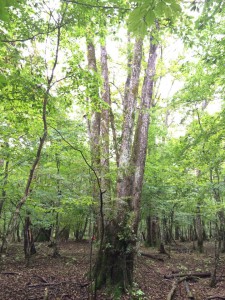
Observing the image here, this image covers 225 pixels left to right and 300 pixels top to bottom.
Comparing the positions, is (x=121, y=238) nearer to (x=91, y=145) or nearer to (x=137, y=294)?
(x=137, y=294)

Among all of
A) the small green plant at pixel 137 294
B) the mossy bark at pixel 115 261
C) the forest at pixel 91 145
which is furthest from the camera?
the mossy bark at pixel 115 261

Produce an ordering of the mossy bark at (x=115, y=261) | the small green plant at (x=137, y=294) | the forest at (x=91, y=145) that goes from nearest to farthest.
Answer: the forest at (x=91, y=145) → the small green plant at (x=137, y=294) → the mossy bark at (x=115, y=261)

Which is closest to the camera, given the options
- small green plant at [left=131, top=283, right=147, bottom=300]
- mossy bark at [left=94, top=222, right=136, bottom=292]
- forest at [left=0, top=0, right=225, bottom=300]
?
forest at [left=0, top=0, right=225, bottom=300]

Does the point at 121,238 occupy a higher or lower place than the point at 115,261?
higher

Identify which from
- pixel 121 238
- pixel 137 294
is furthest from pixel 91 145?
pixel 137 294

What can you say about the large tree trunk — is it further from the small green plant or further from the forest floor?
the forest floor

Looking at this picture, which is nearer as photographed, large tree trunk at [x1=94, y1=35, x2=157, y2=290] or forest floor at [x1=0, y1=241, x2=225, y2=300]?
forest floor at [x1=0, y1=241, x2=225, y2=300]

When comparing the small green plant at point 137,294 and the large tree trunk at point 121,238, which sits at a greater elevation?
the large tree trunk at point 121,238

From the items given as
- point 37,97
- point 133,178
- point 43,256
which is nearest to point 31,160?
point 133,178

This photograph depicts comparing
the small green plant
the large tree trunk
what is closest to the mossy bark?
the large tree trunk

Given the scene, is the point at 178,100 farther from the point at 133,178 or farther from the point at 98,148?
the point at 98,148

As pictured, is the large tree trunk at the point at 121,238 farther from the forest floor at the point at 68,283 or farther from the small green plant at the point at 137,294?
the forest floor at the point at 68,283

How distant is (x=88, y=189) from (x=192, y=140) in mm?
3369

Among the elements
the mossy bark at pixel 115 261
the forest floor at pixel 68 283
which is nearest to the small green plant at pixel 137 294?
the forest floor at pixel 68 283
